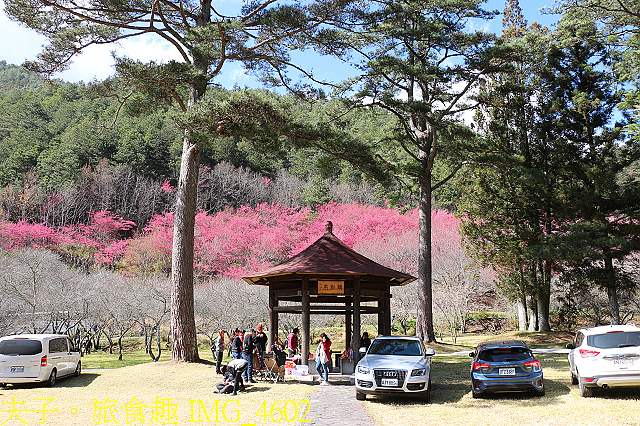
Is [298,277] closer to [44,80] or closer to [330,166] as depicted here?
[330,166]

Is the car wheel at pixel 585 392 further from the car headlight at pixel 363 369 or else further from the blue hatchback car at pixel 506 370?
the car headlight at pixel 363 369

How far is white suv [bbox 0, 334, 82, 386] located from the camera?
12523 mm

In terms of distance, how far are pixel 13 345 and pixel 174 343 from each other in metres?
4.11

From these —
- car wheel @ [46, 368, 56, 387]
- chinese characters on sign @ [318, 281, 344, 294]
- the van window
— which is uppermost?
chinese characters on sign @ [318, 281, 344, 294]

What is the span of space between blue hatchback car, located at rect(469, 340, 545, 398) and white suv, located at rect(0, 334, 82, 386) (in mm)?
10564

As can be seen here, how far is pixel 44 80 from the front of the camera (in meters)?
15.6

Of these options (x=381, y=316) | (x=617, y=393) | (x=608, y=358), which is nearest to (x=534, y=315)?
(x=381, y=316)

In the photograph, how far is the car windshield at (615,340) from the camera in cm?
927

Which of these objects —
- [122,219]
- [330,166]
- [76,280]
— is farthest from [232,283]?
[122,219]

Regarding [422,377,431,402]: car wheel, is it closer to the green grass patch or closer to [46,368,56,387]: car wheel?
[46,368,56,387]: car wheel

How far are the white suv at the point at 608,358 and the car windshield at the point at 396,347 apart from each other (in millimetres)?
3281

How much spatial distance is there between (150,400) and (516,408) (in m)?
7.31

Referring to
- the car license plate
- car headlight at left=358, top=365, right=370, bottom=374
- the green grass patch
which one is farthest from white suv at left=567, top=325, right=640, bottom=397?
the green grass patch

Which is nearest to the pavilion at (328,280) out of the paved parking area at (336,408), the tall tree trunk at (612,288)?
the paved parking area at (336,408)
